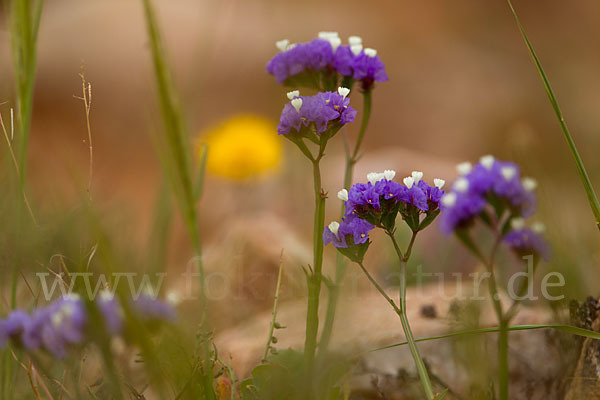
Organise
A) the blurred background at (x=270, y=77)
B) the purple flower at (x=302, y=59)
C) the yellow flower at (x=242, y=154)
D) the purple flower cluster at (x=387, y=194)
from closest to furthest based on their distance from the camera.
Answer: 1. the purple flower cluster at (x=387, y=194)
2. the purple flower at (x=302, y=59)
3. the yellow flower at (x=242, y=154)
4. the blurred background at (x=270, y=77)

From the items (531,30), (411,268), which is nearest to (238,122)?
(411,268)

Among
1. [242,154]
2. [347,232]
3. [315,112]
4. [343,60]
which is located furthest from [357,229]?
[242,154]

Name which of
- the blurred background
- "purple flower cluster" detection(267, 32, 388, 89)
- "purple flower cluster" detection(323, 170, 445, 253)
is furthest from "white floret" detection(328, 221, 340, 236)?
the blurred background

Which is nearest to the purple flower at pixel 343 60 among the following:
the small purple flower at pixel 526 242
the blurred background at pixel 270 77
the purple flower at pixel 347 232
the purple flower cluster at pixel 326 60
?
the purple flower cluster at pixel 326 60

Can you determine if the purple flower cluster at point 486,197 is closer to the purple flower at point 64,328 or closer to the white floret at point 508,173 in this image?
the white floret at point 508,173

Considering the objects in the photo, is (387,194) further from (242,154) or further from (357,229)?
(242,154)

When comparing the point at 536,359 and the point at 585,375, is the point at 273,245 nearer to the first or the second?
the point at 536,359
